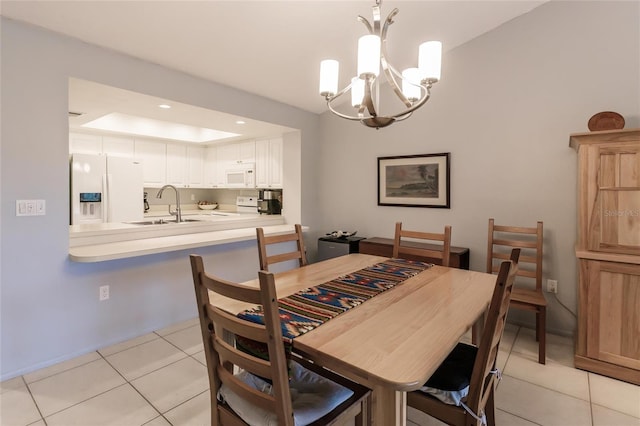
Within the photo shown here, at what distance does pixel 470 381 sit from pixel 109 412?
1922 mm

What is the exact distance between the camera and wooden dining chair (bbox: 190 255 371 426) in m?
1.03

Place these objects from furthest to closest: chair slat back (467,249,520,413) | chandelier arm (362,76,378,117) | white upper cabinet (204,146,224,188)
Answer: white upper cabinet (204,146,224,188), chandelier arm (362,76,378,117), chair slat back (467,249,520,413)

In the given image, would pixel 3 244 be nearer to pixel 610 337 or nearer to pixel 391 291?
pixel 391 291

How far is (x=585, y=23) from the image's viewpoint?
2766mm

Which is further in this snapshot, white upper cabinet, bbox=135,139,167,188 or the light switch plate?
white upper cabinet, bbox=135,139,167,188

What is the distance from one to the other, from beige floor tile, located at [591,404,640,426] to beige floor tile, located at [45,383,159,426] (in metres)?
2.46

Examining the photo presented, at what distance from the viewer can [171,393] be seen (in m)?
2.07

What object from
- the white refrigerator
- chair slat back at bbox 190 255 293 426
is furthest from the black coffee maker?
chair slat back at bbox 190 255 293 426

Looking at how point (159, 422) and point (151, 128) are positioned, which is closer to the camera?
point (159, 422)

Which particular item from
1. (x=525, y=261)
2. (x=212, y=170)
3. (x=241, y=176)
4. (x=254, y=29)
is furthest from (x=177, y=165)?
(x=525, y=261)

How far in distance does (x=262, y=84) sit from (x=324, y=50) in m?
0.76

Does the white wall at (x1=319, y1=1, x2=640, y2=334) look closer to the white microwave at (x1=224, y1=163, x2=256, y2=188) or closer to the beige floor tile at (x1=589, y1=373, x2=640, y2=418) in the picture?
the beige floor tile at (x1=589, y1=373, x2=640, y2=418)

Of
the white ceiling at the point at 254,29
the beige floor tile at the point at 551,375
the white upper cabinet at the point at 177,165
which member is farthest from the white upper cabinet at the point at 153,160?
the beige floor tile at the point at 551,375

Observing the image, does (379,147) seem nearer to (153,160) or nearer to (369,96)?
(369,96)
